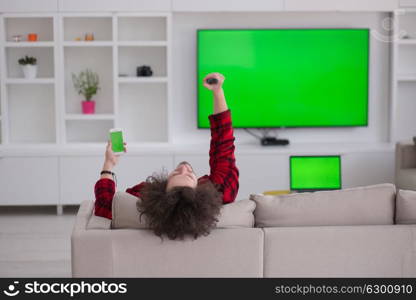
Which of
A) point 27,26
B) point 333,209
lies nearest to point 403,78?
point 27,26

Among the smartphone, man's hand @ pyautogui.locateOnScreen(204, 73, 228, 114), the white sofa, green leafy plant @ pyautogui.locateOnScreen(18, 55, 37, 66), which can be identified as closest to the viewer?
the white sofa

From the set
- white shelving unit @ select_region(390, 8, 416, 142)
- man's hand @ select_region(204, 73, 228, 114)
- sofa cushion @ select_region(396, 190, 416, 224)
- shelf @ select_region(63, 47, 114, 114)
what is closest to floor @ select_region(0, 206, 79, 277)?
shelf @ select_region(63, 47, 114, 114)

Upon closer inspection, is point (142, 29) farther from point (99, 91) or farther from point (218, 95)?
point (218, 95)

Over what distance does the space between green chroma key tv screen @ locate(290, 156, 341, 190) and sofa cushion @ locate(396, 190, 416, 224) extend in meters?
1.86

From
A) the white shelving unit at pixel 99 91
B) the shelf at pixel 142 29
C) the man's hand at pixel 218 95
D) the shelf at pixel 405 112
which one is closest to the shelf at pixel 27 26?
the white shelving unit at pixel 99 91

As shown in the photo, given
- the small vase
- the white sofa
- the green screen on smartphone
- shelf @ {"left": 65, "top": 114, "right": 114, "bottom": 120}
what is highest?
the small vase

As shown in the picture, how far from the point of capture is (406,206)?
269 cm

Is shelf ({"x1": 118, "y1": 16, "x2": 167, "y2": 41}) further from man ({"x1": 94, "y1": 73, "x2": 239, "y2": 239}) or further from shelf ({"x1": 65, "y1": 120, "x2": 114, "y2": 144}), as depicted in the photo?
man ({"x1": 94, "y1": 73, "x2": 239, "y2": 239})

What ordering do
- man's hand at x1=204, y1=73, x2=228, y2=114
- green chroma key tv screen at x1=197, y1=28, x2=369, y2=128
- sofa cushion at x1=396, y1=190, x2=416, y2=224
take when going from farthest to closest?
green chroma key tv screen at x1=197, y1=28, x2=369, y2=128 < man's hand at x1=204, y1=73, x2=228, y2=114 < sofa cushion at x1=396, y1=190, x2=416, y2=224

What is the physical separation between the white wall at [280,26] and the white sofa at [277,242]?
3.45 meters

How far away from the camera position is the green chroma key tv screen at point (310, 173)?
4598 mm

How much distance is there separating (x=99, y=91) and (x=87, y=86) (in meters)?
0.12

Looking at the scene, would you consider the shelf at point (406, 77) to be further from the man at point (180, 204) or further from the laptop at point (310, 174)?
the man at point (180, 204)

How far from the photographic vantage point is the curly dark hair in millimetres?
2451
